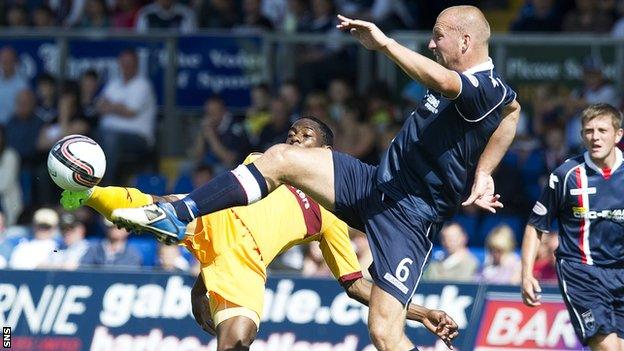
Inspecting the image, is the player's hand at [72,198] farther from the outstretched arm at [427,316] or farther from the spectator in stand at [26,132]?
the spectator in stand at [26,132]

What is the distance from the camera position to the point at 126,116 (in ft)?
54.4

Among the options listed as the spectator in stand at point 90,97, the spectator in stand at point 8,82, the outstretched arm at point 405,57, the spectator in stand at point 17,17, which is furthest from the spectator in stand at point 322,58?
the outstretched arm at point 405,57

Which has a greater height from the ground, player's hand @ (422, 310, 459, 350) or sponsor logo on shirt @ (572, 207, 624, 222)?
sponsor logo on shirt @ (572, 207, 624, 222)

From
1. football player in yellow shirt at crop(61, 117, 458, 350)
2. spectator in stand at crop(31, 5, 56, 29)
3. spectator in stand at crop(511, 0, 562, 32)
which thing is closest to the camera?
football player in yellow shirt at crop(61, 117, 458, 350)

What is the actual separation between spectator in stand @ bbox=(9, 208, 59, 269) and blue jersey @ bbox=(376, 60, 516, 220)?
5.50 metres

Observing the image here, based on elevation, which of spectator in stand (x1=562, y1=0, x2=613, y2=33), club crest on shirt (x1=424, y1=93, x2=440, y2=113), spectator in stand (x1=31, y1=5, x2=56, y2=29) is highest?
club crest on shirt (x1=424, y1=93, x2=440, y2=113)

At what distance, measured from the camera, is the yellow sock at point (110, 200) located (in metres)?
8.77

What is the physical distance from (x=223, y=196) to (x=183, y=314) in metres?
4.20

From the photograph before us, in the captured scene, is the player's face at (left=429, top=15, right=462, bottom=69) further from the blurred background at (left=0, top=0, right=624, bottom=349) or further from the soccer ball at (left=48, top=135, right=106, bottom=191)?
the blurred background at (left=0, top=0, right=624, bottom=349)

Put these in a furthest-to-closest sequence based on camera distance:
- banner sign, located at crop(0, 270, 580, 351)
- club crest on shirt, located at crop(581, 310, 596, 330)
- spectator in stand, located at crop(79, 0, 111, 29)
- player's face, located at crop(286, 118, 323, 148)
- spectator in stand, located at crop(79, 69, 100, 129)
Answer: spectator in stand, located at crop(79, 0, 111, 29) → spectator in stand, located at crop(79, 69, 100, 129) → banner sign, located at crop(0, 270, 580, 351) → club crest on shirt, located at crop(581, 310, 596, 330) → player's face, located at crop(286, 118, 323, 148)

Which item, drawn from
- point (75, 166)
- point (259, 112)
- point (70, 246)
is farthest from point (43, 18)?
point (75, 166)

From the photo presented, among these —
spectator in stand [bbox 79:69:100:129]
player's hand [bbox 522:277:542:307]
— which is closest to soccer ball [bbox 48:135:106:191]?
player's hand [bbox 522:277:542:307]

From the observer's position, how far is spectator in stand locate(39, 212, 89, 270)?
13.8 meters

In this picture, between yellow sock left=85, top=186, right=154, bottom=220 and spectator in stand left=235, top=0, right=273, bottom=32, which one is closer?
yellow sock left=85, top=186, right=154, bottom=220
